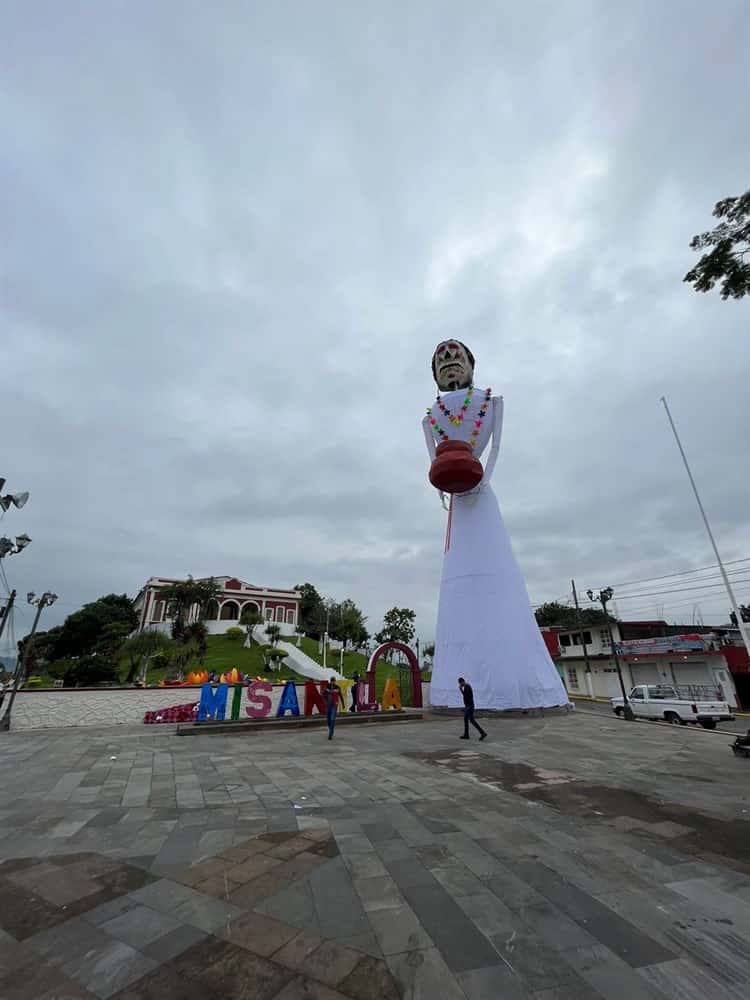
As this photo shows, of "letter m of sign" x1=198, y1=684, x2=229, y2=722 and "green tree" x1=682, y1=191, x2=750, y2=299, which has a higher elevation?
"green tree" x1=682, y1=191, x2=750, y2=299

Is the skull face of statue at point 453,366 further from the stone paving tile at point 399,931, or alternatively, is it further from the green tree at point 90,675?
the green tree at point 90,675

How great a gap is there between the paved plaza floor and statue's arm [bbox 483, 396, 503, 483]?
13806mm

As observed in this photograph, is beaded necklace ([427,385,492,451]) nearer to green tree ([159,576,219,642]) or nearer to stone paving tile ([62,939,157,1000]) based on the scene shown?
stone paving tile ([62,939,157,1000])

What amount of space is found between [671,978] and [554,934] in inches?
29.1

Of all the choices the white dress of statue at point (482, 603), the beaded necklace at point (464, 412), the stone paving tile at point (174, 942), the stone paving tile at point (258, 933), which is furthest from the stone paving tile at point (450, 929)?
the beaded necklace at point (464, 412)

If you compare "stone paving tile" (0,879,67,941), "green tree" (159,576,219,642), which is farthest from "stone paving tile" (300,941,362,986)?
"green tree" (159,576,219,642)

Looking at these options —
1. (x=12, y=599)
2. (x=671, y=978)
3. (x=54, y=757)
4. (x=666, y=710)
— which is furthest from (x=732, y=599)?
(x=12, y=599)

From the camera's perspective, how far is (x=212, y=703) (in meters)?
16.3

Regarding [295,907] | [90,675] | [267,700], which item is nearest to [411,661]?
[267,700]

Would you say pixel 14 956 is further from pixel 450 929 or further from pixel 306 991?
pixel 450 929

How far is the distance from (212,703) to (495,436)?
16166 millimetres

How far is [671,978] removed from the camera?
9.30 feet

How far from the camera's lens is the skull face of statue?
2264 centimetres

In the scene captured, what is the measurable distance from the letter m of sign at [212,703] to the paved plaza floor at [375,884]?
7.90m
